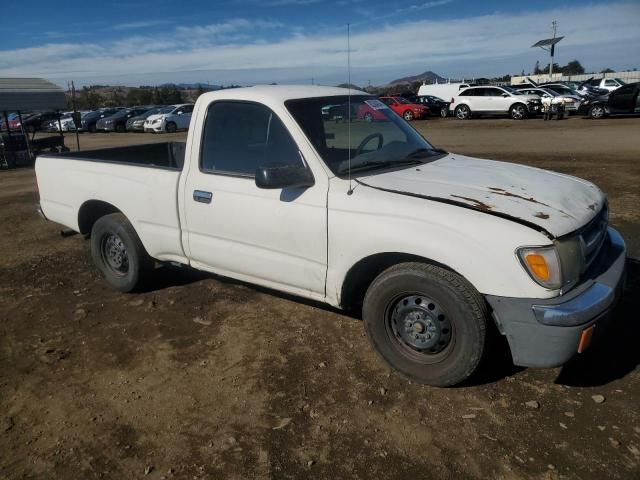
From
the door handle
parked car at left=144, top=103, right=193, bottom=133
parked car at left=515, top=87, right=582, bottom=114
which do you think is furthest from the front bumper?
parked car at left=144, top=103, right=193, bottom=133

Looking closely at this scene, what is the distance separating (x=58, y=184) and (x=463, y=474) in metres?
4.64

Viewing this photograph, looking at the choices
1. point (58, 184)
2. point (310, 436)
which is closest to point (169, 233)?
point (58, 184)

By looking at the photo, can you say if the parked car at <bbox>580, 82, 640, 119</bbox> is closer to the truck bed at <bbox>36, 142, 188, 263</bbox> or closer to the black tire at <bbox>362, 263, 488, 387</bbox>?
the truck bed at <bbox>36, 142, 188, 263</bbox>

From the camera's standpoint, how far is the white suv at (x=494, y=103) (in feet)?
89.8

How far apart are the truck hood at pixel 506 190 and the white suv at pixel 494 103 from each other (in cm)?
2556

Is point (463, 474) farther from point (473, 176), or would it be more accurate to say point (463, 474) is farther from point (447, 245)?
point (473, 176)

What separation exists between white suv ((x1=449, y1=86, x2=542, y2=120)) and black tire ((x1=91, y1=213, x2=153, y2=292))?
85.7ft

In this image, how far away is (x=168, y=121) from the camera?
28.6 meters

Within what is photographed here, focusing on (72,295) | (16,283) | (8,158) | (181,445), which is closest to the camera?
(181,445)

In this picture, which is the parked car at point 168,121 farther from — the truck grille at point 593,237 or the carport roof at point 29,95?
the truck grille at point 593,237

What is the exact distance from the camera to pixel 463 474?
106 inches

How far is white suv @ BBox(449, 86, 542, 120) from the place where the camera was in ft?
89.8

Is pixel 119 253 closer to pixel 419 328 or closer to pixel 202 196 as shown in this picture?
pixel 202 196

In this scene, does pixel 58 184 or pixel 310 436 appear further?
pixel 58 184
